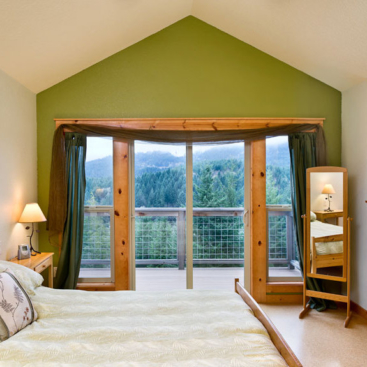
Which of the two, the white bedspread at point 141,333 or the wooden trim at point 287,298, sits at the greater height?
the white bedspread at point 141,333

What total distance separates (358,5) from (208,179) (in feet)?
7.16

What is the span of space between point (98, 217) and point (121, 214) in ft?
0.95

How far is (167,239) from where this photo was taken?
12.1 feet

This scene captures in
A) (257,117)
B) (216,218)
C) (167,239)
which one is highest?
(257,117)

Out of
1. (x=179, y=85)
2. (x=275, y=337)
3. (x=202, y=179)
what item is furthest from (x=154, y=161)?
(x=275, y=337)

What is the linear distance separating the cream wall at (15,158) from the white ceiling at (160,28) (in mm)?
195

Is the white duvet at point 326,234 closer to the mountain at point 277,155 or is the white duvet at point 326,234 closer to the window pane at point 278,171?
the window pane at point 278,171

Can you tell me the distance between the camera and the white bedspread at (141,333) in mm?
1470

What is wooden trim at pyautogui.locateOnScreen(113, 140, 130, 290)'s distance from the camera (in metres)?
3.56

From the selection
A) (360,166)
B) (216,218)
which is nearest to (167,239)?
(216,218)

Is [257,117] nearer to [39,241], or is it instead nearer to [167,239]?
[167,239]

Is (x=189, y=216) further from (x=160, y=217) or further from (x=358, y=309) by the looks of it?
(x=358, y=309)

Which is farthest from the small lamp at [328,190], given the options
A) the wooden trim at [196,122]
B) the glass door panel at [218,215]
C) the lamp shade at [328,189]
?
the glass door panel at [218,215]

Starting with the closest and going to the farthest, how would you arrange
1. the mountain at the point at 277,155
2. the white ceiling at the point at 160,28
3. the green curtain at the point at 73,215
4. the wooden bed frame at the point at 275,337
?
the wooden bed frame at the point at 275,337 < the white ceiling at the point at 160,28 < the green curtain at the point at 73,215 < the mountain at the point at 277,155
